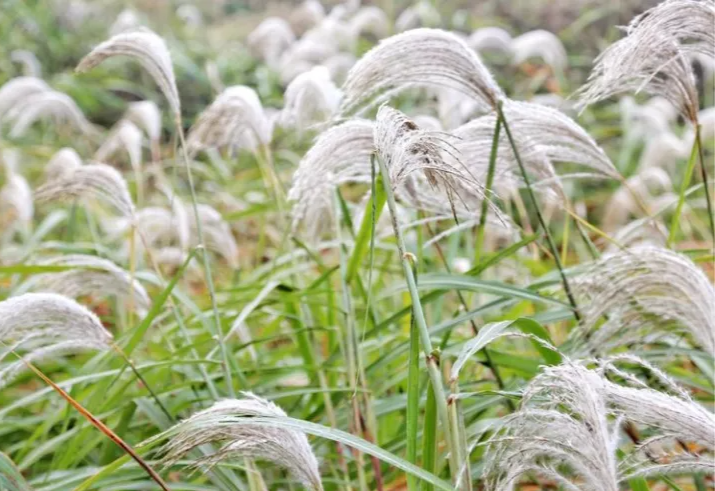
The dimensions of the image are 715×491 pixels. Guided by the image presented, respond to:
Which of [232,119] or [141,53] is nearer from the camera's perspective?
[141,53]

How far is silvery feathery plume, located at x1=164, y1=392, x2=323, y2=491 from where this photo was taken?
0.98m

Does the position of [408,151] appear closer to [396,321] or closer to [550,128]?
[550,128]

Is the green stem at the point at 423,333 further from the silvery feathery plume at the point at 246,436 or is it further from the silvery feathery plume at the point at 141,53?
the silvery feathery plume at the point at 141,53

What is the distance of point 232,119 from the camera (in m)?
1.73

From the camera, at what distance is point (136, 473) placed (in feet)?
4.83

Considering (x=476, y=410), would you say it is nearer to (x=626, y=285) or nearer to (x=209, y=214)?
(x=626, y=285)

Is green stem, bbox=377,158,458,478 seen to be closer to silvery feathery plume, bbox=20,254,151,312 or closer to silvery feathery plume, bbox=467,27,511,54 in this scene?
silvery feathery plume, bbox=20,254,151,312

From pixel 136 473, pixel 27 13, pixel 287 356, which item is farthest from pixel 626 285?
pixel 27 13

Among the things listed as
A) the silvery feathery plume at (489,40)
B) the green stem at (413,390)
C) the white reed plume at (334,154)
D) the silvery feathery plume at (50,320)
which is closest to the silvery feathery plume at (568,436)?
the green stem at (413,390)

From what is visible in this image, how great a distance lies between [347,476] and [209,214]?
3.05ft

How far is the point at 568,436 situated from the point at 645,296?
1.45ft

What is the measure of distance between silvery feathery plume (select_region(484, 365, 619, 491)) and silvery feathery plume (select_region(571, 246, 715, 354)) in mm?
274

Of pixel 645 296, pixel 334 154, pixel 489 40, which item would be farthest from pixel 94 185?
pixel 489 40

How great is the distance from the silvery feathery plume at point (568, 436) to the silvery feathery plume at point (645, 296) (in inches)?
10.8
